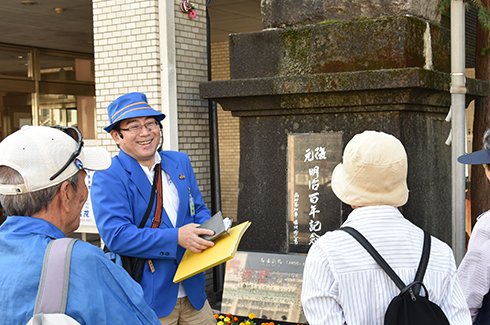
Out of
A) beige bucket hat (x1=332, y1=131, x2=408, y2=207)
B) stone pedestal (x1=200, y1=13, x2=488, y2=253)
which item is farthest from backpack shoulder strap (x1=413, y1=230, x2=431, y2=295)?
stone pedestal (x1=200, y1=13, x2=488, y2=253)

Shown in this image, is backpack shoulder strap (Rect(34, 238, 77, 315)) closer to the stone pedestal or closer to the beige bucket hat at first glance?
the beige bucket hat

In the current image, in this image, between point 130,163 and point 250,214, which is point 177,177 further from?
point 250,214

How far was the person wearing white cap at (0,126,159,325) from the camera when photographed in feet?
5.04

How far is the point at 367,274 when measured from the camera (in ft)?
5.95

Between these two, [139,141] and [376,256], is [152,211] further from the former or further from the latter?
[376,256]

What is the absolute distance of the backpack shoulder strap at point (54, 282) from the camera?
4.90ft

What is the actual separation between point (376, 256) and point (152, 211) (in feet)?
5.09

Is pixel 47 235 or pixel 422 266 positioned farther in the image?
pixel 422 266

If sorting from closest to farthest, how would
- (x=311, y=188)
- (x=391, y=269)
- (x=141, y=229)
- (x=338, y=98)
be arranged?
(x=391, y=269)
(x=141, y=229)
(x=338, y=98)
(x=311, y=188)

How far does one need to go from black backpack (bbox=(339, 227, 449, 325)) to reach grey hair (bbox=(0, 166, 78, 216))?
3.52ft

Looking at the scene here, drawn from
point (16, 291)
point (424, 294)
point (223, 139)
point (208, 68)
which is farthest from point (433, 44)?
point (223, 139)

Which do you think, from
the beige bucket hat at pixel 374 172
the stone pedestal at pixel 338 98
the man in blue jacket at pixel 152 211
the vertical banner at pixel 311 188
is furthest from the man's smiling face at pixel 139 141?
the vertical banner at pixel 311 188

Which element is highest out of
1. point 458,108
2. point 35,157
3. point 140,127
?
point 458,108

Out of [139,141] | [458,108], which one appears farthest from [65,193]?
[458,108]
